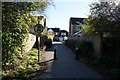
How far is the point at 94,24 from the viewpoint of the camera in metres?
10.7

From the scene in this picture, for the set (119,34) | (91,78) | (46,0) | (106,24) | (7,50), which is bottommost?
(91,78)

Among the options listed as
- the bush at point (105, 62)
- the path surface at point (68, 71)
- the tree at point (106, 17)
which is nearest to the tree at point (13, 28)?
the path surface at point (68, 71)

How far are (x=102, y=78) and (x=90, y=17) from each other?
234 inches

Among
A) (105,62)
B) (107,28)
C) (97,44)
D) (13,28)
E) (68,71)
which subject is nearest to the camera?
(13,28)

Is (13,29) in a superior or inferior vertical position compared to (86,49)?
superior

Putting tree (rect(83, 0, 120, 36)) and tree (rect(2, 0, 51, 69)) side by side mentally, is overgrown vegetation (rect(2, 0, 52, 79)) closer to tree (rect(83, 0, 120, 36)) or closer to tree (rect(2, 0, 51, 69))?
tree (rect(2, 0, 51, 69))

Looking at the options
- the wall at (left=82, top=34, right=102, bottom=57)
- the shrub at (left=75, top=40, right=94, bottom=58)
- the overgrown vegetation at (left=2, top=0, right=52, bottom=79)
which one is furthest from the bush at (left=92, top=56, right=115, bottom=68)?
the overgrown vegetation at (left=2, top=0, right=52, bottom=79)

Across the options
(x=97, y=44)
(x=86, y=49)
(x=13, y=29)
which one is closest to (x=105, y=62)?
(x=97, y=44)

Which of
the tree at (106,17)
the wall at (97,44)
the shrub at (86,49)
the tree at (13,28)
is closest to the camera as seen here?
A: the tree at (13,28)

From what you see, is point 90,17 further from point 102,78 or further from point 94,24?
point 102,78

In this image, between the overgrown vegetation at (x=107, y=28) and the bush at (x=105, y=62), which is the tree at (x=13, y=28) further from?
the overgrown vegetation at (x=107, y=28)

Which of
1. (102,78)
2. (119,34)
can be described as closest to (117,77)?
(102,78)

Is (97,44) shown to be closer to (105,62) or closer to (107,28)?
(107,28)

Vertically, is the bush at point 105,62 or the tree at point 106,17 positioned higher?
the tree at point 106,17
